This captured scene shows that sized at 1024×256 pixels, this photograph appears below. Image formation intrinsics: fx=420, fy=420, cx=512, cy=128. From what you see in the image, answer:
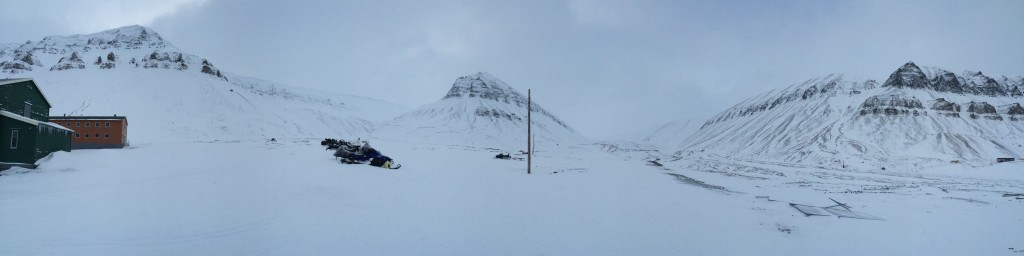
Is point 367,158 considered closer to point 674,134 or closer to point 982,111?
point 982,111

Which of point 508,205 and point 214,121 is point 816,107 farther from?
point 214,121

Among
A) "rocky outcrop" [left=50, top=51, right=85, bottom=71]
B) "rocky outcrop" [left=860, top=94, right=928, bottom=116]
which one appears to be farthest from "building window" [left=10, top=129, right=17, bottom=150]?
"rocky outcrop" [left=50, top=51, right=85, bottom=71]

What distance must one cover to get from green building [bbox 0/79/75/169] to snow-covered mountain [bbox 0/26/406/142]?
33.8m

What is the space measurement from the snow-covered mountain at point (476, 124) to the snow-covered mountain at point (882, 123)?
5446 centimetres

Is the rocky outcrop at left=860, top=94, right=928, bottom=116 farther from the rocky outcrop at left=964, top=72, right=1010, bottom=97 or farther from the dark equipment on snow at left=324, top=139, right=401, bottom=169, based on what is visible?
the dark equipment on snow at left=324, top=139, right=401, bottom=169

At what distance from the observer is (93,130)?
41.2 metres

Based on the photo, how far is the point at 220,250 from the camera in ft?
31.1

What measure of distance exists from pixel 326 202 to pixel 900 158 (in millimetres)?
86080

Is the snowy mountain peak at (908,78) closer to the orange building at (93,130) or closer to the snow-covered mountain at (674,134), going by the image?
the snow-covered mountain at (674,134)

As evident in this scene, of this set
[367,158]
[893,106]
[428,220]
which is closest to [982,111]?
[893,106]

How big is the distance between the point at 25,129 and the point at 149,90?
98068 mm

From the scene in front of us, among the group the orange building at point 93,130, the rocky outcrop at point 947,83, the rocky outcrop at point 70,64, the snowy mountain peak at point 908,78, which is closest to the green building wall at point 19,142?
the orange building at point 93,130

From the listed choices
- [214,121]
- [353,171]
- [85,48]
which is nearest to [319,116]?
[214,121]

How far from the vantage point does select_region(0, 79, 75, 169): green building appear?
22.9m
